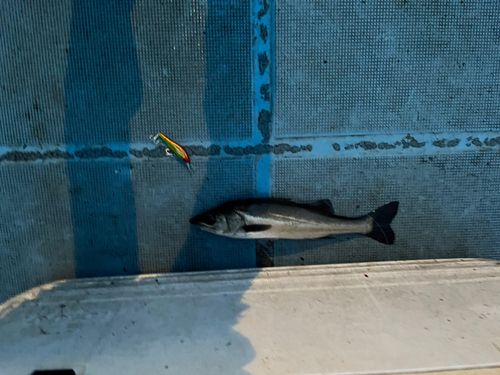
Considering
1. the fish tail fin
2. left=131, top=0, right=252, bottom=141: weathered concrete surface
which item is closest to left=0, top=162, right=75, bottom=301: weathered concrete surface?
left=131, top=0, right=252, bottom=141: weathered concrete surface

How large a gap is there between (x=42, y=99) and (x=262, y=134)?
4.70 feet

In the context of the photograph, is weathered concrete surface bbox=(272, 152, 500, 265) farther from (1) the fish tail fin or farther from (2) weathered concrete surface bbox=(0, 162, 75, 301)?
(2) weathered concrete surface bbox=(0, 162, 75, 301)

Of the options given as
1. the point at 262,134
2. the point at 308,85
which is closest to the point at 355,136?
the point at 308,85

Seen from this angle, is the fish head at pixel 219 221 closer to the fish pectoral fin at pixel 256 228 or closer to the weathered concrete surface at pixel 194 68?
the fish pectoral fin at pixel 256 228

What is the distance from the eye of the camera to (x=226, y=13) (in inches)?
77.3

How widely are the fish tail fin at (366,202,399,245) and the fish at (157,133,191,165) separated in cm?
132

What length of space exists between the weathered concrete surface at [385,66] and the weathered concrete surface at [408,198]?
0.24 m

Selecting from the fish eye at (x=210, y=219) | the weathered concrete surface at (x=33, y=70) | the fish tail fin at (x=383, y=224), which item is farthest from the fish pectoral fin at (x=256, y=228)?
the weathered concrete surface at (x=33, y=70)

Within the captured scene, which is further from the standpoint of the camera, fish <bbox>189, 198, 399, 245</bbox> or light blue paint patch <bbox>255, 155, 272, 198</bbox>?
light blue paint patch <bbox>255, 155, 272, 198</bbox>

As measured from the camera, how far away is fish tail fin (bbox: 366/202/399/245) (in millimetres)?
2115

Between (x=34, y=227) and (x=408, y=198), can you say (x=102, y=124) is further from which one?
(x=408, y=198)

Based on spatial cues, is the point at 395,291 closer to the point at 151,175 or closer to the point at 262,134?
the point at 262,134

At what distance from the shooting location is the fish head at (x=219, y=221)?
78.4 inches

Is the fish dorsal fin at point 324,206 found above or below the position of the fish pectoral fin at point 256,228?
above
